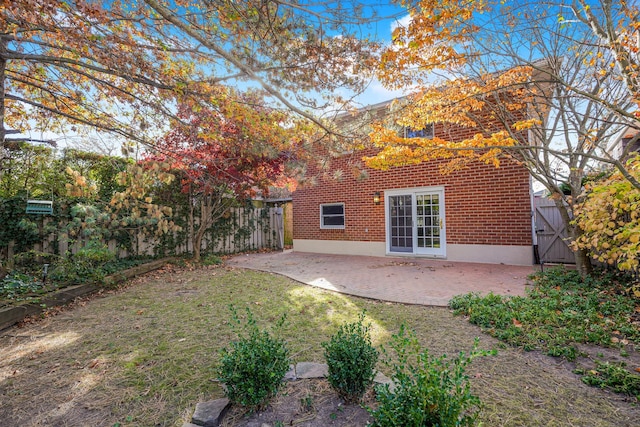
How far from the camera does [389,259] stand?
31.0 ft

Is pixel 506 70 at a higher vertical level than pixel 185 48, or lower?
higher

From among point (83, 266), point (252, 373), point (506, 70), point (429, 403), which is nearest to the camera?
point (429, 403)

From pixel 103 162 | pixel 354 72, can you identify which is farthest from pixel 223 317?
pixel 103 162

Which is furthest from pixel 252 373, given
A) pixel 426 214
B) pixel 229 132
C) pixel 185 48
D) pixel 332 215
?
pixel 332 215

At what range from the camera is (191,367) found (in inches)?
108

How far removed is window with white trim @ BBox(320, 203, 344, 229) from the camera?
11.3m

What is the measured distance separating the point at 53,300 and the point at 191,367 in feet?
11.0

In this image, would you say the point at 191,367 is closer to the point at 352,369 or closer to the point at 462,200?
the point at 352,369

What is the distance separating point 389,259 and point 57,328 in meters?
7.98

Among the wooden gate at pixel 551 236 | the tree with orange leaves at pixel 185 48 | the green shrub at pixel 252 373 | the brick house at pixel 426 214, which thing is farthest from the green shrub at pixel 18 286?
the wooden gate at pixel 551 236

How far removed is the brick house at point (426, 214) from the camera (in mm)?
7910

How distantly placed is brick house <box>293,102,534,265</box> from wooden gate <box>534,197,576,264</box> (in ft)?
1.15

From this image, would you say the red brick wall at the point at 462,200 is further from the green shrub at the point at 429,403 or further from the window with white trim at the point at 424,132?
the green shrub at the point at 429,403

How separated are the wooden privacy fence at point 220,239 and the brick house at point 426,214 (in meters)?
1.62
